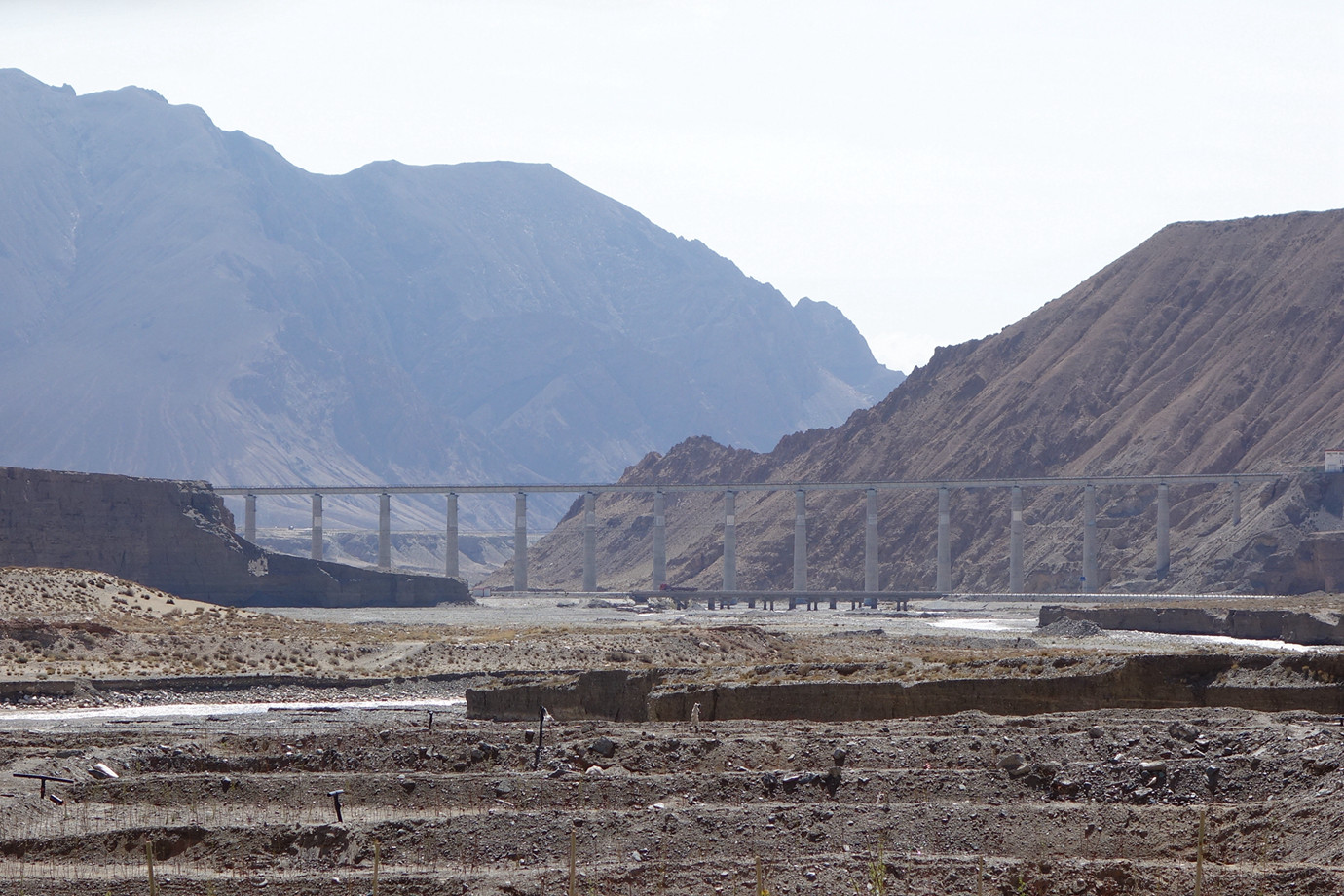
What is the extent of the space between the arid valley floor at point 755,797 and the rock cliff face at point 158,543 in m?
62.1

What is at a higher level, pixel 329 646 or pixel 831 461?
pixel 831 461

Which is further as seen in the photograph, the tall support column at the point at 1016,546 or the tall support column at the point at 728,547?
the tall support column at the point at 728,547

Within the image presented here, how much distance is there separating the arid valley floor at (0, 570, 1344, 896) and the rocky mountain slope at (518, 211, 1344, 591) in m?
80.9

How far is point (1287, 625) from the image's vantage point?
65.2 meters

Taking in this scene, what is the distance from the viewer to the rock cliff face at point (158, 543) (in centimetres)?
9075

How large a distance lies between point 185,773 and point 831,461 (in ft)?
497

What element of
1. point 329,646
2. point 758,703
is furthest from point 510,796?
point 329,646

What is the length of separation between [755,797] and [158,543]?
279 ft

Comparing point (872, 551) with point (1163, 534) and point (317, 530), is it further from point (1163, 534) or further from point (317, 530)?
point (317, 530)

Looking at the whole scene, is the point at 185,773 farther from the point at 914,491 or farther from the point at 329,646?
the point at 914,491

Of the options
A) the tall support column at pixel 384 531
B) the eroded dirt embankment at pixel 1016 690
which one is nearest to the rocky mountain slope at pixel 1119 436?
the tall support column at pixel 384 531

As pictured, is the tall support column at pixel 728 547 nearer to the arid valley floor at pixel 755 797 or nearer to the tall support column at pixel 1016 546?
the tall support column at pixel 1016 546

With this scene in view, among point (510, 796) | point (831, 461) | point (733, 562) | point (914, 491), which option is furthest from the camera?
point (831, 461)

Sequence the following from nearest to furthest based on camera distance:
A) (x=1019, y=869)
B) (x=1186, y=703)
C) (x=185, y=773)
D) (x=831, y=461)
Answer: (x=1019, y=869)
(x=185, y=773)
(x=1186, y=703)
(x=831, y=461)
